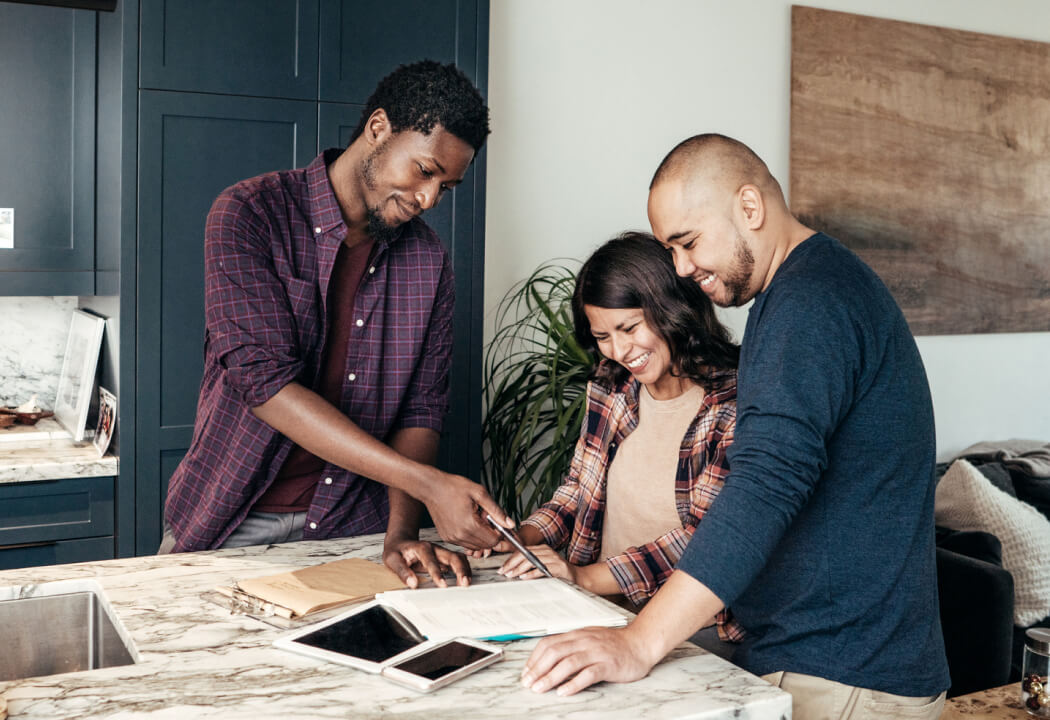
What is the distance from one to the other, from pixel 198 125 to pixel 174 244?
12.1 inches

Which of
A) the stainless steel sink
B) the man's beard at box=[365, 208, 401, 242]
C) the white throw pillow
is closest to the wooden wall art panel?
the white throw pillow

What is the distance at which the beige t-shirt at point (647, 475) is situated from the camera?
2.07 metres

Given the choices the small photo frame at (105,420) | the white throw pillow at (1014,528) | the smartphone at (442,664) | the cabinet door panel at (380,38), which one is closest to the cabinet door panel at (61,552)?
the small photo frame at (105,420)

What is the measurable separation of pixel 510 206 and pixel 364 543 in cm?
171

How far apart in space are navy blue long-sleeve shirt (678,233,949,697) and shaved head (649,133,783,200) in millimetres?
134

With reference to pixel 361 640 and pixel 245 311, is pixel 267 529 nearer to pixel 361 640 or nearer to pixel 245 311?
pixel 245 311

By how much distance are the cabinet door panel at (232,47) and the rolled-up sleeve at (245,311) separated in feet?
2.57

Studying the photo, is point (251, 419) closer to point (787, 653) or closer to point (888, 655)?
point (787, 653)

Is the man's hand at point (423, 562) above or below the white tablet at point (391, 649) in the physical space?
above

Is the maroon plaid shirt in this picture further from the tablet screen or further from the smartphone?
the smartphone

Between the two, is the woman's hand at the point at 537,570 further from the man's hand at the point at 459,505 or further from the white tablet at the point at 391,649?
the white tablet at the point at 391,649

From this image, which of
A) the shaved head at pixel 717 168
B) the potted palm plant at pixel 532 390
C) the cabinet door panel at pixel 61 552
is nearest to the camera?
the shaved head at pixel 717 168

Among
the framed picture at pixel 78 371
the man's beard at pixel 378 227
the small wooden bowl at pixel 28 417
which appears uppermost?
the man's beard at pixel 378 227

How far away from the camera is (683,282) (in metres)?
2.09
